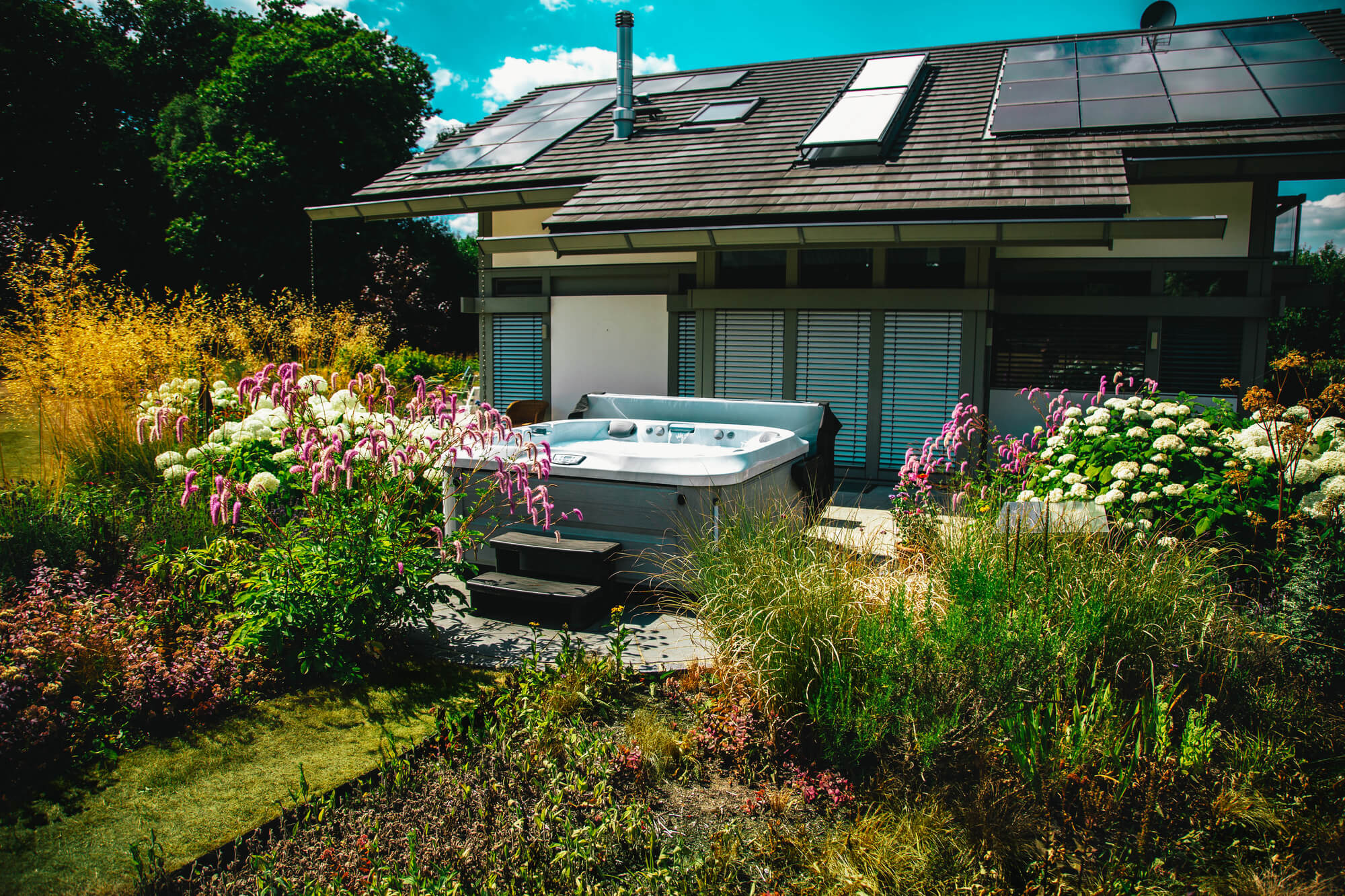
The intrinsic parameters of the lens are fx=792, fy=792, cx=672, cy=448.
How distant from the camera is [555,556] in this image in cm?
440

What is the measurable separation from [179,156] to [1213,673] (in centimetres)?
2350

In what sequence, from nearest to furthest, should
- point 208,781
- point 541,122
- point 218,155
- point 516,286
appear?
point 208,781, point 516,286, point 541,122, point 218,155

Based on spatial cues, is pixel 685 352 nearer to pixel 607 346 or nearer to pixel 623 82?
pixel 607 346

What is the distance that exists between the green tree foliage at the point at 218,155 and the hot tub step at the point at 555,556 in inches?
576

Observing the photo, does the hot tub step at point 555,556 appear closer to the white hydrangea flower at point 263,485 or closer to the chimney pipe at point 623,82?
the white hydrangea flower at point 263,485

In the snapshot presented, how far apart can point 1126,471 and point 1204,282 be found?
4503 mm

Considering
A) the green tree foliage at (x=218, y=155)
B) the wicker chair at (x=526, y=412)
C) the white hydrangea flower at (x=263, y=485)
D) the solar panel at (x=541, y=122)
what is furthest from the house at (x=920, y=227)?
the green tree foliage at (x=218, y=155)

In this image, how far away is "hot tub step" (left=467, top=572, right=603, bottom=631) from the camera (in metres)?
4.06

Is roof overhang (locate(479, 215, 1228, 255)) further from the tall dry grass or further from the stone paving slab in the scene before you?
the stone paving slab

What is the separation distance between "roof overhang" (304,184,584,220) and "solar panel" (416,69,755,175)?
0.66m

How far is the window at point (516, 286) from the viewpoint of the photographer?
9.75 metres

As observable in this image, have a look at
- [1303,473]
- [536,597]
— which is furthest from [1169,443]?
[536,597]

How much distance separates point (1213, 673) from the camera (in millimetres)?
2824

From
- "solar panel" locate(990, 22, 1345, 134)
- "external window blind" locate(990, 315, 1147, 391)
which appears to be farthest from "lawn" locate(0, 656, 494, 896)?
"solar panel" locate(990, 22, 1345, 134)
